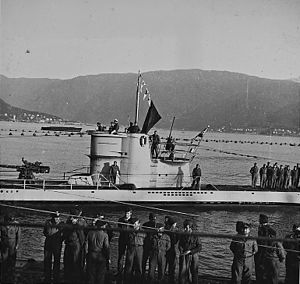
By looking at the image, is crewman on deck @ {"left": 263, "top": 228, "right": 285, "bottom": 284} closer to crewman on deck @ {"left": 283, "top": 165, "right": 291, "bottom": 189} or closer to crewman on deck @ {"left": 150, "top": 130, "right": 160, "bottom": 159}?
crewman on deck @ {"left": 150, "top": 130, "right": 160, "bottom": 159}

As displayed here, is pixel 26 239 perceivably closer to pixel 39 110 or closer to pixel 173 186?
pixel 173 186

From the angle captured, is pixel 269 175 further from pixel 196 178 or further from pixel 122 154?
pixel 122 154

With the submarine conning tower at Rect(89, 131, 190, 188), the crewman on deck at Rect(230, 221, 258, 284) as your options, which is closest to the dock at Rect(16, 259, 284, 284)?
the crewman on deck at Rect(230, 221, 258, 284)

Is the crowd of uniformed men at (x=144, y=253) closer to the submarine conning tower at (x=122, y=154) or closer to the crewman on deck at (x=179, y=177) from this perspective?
the submarine conning tower at (x=122, y=154)

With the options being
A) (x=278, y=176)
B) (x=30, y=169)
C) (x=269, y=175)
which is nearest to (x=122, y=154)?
(x=30, y=169)

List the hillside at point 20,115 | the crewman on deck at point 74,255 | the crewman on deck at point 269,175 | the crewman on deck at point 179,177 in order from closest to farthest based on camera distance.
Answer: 1. the crewman on deck at point 74,255
2. the crewman on deck at point 179,177
3. the crewman on deck at point 269,175
4. the hillside at point 20,115

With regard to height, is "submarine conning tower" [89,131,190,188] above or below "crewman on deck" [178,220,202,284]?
above

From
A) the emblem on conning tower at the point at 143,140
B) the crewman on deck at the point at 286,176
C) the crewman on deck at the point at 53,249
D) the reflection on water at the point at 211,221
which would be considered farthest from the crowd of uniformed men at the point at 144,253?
the crewman on deck at the point at 286,176

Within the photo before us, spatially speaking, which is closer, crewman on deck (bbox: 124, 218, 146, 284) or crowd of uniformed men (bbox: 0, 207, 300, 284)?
crowd of uniformed men (bbox: 0, 207, 300, 284)
